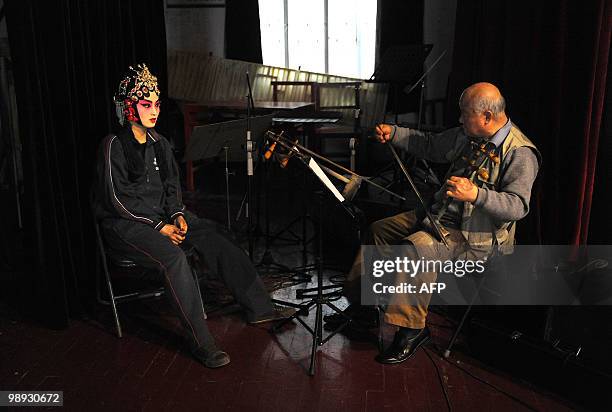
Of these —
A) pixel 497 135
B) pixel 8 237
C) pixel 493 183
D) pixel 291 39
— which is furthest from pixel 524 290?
pixel 291 39

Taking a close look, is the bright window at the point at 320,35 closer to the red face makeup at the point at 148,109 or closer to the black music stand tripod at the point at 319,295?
the black music stand tripod at the point at 319,295

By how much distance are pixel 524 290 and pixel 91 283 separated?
235 cm

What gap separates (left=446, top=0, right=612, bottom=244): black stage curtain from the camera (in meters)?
3.11

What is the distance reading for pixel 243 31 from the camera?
7.39 meters

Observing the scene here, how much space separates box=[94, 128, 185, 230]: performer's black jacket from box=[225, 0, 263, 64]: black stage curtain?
454 cm

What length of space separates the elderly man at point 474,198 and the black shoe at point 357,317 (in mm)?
319

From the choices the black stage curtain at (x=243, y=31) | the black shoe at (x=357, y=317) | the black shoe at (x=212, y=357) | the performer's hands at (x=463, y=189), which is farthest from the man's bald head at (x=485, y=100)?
the black stage curtain at (x=243, y=31)

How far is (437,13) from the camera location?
264 inches

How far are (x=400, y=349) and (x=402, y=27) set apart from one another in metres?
4.73

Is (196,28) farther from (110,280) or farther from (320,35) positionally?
(110,280)

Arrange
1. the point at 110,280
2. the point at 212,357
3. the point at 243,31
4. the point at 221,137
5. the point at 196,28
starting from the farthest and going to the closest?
the point at 196,28 < the point at 243,31 < the point at 221,137 < the point at 110,280 < the point at 212,357

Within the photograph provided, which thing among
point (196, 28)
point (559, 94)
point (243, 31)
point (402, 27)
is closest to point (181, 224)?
point (559, 94)

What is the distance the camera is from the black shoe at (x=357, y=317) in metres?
3.24

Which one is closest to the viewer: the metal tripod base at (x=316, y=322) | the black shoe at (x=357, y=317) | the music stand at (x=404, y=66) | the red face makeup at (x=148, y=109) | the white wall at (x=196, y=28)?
the metal tripod base at (x=316, y=322)
